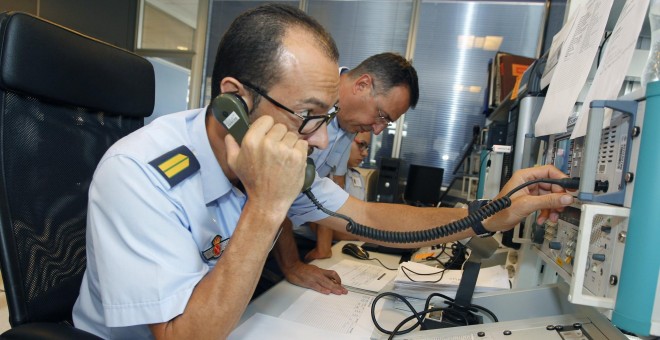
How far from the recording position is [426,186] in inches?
120

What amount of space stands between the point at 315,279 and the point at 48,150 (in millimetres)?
690

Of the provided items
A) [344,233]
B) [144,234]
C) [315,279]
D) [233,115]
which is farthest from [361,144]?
[144,234]

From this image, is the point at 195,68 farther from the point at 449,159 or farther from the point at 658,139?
the point at 658,139

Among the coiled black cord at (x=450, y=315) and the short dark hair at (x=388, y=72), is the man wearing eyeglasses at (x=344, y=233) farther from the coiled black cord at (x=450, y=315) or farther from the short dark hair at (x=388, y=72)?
the coiled black cord at (x=450, y=315)

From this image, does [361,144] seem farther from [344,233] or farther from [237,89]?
[237,89]

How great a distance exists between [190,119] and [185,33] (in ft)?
13.6

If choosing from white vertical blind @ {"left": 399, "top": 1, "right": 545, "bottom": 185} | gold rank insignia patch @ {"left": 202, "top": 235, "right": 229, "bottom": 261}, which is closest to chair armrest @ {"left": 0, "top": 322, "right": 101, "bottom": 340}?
gold rank insignia patch @ {"left": 202, "top": 235, "right": 229, "bottom": 261}

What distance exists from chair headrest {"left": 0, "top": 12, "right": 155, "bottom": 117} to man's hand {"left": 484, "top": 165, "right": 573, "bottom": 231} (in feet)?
2.98

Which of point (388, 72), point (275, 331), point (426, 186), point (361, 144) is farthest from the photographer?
point (426, 186)

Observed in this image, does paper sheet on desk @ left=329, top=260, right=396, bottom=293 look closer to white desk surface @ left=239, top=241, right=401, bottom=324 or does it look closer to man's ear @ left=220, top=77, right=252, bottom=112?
white desk surface @ left=239, top=241, right=401, bottom=324

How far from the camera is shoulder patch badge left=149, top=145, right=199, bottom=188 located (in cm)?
65

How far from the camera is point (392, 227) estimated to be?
1.11 metres

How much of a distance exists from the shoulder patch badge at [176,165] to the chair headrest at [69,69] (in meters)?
0.30

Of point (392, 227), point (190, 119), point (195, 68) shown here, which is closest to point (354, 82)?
point (392, 227)
